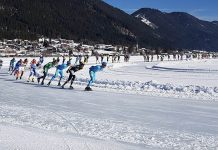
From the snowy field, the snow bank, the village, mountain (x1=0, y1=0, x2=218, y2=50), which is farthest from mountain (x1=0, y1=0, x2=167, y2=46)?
the snowy field

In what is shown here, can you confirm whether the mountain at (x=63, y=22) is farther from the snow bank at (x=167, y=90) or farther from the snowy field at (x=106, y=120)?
the snowy field at (x=106, y=120)

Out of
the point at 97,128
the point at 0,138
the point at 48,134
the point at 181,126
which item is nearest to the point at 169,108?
the point at 181,126

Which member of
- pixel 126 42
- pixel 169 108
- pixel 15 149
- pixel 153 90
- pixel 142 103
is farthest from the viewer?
pixel 126 42

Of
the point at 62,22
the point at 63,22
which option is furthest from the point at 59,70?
the point at 63,22

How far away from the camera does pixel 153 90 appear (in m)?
17.5

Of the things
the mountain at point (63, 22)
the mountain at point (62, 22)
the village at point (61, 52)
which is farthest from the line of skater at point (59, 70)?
the mountain at point (62, 22)

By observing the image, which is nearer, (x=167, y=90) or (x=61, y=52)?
(x=167, y=90)

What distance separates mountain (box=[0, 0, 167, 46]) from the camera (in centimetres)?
13686

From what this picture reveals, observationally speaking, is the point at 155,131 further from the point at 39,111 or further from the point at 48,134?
the point at 39,111

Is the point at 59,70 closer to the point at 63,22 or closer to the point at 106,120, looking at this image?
the point at 106,120

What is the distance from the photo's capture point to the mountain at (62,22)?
449ft

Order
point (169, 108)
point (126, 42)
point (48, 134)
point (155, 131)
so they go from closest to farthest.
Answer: point (48, 134) → point (155, 131) → point (169, 108) → point (126, 42)

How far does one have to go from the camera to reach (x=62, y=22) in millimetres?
161000

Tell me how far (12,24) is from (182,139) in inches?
5098
